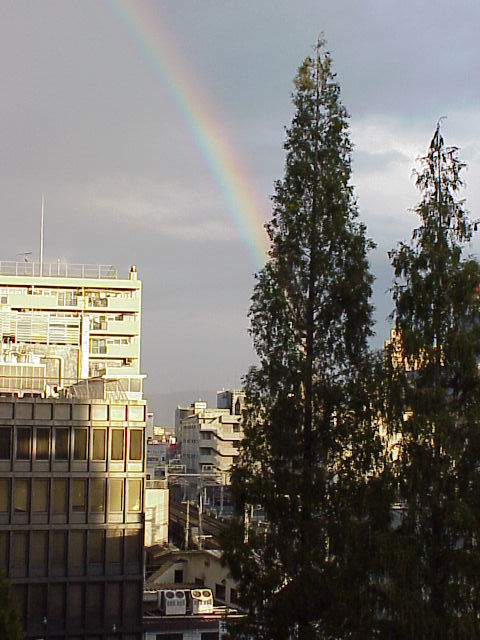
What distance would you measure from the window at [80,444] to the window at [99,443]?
33 centimetres

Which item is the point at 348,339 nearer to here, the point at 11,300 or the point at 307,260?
the point at 307,260

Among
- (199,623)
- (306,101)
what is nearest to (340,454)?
(306,101)

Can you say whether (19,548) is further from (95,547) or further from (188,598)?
(188,598)

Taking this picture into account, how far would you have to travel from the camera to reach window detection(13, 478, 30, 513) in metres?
32.1

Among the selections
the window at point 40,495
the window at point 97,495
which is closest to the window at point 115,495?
the window at point 97,495

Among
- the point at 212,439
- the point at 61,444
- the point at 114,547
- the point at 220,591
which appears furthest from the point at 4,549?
the point at 212,439

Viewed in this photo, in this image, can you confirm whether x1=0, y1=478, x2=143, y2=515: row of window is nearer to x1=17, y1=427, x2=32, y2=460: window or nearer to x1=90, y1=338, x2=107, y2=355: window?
x1=17, y1=427, x2=32, y2=460: window

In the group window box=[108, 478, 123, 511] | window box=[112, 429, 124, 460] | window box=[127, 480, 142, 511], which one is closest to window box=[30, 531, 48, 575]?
window box=[108, 478, 123, 511]

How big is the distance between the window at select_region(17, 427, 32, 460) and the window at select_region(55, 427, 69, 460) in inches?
33.1

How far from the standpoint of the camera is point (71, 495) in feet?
107

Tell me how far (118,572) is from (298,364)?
44.3ft

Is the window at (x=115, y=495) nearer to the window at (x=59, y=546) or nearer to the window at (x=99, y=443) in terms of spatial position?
the window at (x=99, y=443)

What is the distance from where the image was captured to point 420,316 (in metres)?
21.0

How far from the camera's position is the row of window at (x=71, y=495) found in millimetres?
32125
